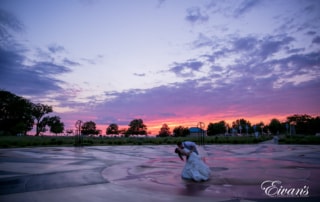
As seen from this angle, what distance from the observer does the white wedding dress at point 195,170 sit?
9.22 m

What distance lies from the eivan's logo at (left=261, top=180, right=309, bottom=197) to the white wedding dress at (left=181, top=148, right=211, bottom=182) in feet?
6.52

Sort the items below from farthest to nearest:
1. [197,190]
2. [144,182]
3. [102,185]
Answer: [144,182] → [102,185] → [197,190]

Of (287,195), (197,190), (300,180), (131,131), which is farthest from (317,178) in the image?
(131,131)

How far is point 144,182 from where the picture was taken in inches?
360

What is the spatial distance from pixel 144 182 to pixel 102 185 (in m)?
1.52

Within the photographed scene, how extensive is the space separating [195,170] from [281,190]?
2.88 metres

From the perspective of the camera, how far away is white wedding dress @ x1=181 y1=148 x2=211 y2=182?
9.22 meters

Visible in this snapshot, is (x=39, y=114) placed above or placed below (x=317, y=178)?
above

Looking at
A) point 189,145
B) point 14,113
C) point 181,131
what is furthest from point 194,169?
point 181,131

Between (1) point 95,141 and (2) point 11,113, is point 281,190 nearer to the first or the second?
(1) point 95,141

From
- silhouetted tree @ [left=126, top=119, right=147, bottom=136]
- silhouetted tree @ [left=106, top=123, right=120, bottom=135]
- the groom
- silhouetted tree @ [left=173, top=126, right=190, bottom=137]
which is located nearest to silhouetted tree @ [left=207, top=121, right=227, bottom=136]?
silhouetted tree @ [left=173, top=126, right=190, bottom=137]

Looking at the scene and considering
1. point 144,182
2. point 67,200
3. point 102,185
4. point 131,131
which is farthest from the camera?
point 131,131

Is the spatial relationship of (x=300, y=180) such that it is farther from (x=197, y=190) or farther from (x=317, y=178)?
(x=197, y=190)

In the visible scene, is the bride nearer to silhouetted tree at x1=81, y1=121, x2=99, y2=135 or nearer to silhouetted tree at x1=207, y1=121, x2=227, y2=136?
silhouetted tree at x1=81, y1=121, x2=99, y2=135
